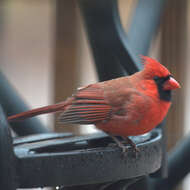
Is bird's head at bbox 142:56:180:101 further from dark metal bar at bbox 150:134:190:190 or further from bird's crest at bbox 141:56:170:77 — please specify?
dark metal bar at bbox 150:134:190:190

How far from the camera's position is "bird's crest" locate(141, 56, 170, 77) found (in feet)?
5.83

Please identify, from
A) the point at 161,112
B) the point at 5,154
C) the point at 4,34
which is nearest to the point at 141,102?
the point at 161,112

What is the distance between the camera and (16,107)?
6.05 feet

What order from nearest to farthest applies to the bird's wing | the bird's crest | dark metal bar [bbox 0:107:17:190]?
dark metal bar [bbox 0:107:17:190] < the bird's wing < the bird's crest

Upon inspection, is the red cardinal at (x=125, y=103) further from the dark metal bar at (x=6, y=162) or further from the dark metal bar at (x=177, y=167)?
the dark metal bar at (x=6, y=162)

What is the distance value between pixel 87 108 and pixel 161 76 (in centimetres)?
31

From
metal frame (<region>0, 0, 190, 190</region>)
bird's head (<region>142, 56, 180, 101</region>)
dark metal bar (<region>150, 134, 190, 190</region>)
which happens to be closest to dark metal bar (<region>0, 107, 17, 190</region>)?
metal frame (<region>0, 0, 190, 190</region>)

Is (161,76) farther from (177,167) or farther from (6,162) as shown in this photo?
(6,162)

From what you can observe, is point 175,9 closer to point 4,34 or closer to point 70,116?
point 70,116

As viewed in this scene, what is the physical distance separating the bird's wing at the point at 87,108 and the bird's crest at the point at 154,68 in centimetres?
20

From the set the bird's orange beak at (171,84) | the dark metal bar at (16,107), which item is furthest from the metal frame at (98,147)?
the bird's orange beak at (171,84)

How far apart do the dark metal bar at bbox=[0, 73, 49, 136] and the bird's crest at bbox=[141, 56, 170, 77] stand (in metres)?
0.49

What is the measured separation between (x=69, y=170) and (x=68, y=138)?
42cm

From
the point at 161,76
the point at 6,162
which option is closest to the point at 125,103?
the point at 161,76
